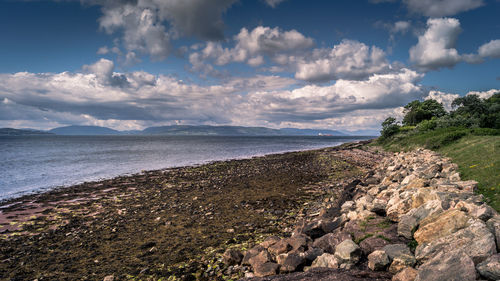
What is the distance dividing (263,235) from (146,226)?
7228mm

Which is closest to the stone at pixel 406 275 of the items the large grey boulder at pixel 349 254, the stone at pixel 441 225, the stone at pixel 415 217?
the large grey boulder at pixel 349 254

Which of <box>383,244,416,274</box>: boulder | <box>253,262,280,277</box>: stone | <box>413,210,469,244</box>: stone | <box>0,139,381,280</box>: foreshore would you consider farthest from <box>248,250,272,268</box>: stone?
<box>413,210,469,244</box>: stone

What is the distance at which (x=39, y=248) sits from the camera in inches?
480

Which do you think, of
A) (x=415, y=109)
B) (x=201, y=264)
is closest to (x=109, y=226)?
(x=201, y=264)

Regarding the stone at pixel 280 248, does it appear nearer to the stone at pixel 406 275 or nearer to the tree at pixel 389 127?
the stone at pixel 406 275

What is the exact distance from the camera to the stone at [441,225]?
643 centimetres

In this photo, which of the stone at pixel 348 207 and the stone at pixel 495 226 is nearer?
the stone at pixel 495 226

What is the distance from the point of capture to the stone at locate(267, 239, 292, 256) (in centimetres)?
866

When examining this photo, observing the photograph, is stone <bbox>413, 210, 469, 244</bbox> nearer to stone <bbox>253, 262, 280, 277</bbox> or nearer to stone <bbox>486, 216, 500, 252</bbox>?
stone <bbox>486, 216, 500, 252</bbox>

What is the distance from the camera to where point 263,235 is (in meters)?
12.1

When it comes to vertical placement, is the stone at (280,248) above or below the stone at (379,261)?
below

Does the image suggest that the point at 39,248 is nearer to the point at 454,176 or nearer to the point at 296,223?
the point at 296,223

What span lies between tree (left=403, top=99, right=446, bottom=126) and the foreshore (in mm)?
57628

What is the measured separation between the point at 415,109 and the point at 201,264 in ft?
254
